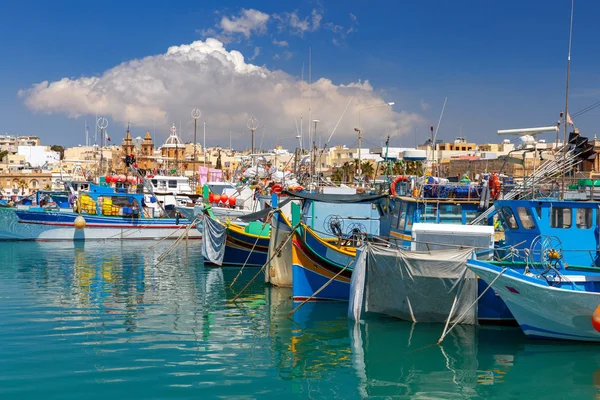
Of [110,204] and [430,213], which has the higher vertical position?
[430,213]

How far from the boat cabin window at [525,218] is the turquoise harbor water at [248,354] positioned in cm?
278

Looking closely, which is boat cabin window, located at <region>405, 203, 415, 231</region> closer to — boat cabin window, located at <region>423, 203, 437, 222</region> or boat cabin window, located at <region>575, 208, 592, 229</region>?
boat cabin window, located at <region>423, 203, 437, 222</region>

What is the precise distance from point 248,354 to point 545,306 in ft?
20.8

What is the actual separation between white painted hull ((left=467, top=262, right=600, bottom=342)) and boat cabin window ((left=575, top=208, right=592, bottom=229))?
3.25 meters

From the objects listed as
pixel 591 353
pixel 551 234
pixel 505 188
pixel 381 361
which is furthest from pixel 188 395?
pixel 505 188

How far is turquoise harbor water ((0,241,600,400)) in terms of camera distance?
11156 millimetres

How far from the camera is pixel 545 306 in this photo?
1337cm

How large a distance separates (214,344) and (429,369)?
4.69 metres

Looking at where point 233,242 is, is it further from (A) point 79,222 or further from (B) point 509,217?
(A) point 79,222

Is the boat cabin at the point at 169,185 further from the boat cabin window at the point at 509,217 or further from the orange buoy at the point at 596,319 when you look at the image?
the orange buoy at the point at 596,319

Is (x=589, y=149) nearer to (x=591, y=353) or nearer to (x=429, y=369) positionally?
(x=591, y=353)

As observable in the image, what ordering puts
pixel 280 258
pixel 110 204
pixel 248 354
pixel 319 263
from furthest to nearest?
pixel 110 204 → pixel 280 258 → pixel 319 263 → pixel 248 354

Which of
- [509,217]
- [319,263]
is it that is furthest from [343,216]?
[509,217]

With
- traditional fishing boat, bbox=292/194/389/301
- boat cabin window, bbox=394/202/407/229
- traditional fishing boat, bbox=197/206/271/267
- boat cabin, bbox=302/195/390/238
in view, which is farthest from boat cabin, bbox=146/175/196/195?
boat cabin window, bbox=394/202/407/229
